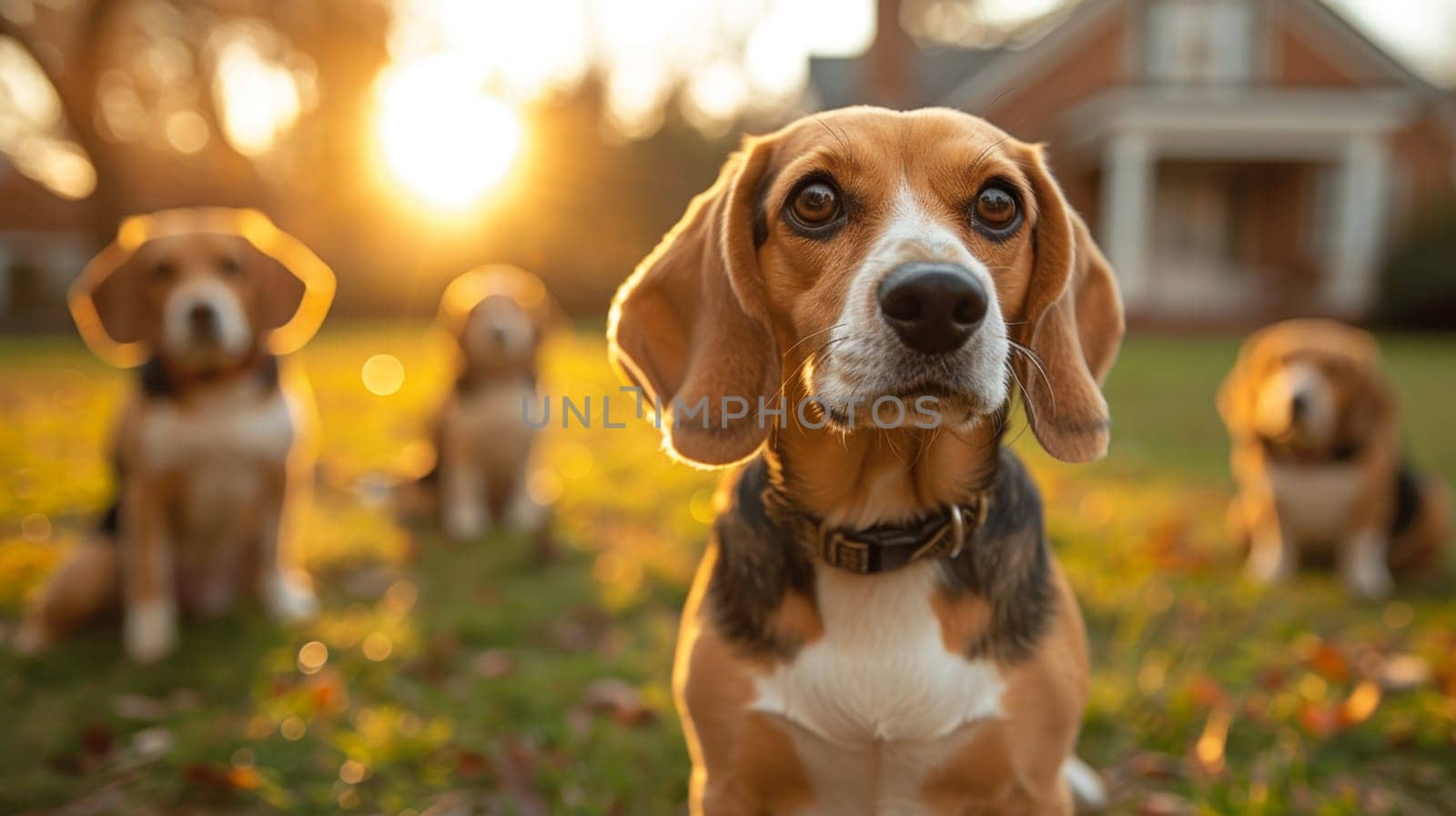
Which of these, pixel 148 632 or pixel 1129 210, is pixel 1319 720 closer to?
pixel 148 632

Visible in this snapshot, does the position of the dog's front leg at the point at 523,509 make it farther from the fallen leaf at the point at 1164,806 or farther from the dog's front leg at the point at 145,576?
the fallen leaf at the point at 1164,806

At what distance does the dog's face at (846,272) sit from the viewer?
83.8 inches

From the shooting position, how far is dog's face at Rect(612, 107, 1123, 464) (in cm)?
213

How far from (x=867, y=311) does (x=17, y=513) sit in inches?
262

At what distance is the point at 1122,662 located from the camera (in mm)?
→ 3959

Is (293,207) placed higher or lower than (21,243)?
higher

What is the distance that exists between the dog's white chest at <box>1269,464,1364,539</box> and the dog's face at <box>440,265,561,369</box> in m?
4.52

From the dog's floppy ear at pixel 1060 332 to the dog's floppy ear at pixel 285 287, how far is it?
137 inches

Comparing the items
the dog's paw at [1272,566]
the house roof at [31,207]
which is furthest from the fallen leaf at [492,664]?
the house roof at [31,207]

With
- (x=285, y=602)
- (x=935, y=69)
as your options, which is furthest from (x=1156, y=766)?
(x=935, y=69)

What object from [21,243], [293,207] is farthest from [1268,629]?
[21,243]

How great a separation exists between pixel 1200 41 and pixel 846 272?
27942 mm

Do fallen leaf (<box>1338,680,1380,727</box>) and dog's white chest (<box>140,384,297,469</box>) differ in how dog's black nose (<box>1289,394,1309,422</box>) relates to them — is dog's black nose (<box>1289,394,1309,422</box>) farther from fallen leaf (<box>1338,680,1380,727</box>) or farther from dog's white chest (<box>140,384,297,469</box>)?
dog's white chest (<box>140,384,297,469</box>)

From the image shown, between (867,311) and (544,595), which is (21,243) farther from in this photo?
(867,311)
